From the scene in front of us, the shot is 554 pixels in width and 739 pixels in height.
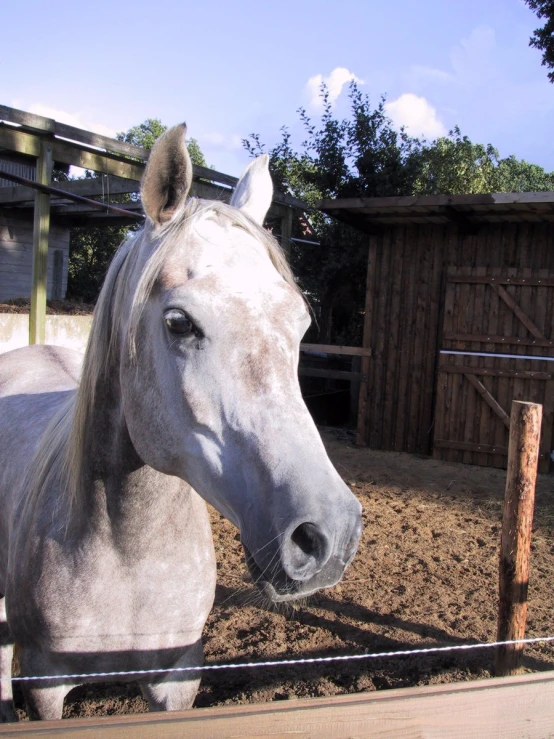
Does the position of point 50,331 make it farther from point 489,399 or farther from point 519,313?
point 519,313

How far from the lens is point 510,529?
8.96 feet

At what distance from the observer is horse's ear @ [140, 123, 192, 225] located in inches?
57.1

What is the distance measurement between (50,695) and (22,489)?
27.6 inches

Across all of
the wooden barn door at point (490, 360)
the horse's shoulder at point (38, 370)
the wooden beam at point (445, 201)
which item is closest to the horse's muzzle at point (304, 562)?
the horse's shoulder at point (38, 370)

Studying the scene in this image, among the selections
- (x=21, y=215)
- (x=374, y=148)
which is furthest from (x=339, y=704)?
(x=21, y=215)

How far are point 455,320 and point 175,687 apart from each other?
6978 millimetres

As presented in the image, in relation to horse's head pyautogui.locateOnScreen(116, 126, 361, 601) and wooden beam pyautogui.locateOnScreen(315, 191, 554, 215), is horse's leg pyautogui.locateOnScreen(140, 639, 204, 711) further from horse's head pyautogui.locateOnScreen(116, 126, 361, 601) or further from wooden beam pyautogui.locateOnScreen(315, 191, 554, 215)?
wooden beam pyautogui.locateOnScreen(315, 191, 554, 215)

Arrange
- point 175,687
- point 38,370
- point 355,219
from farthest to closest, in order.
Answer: point 355,219 < point 38,370 < point 175,687

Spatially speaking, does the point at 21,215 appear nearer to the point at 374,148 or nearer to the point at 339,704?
the point at 374,148

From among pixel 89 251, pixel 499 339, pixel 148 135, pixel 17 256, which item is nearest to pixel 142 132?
pixel 148 135

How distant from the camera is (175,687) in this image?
191 centimetres

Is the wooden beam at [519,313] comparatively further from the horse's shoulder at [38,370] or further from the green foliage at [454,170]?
the horse's shoulder at [38,370]

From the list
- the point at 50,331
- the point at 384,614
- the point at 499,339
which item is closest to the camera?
the point at 384,614

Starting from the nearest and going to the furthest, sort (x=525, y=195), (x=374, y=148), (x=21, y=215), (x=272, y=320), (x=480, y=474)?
(x=272, y=320) < (x=525, y=195) < (x=480, y=474) < (x=374, y=148) < (x=21, y=215)
